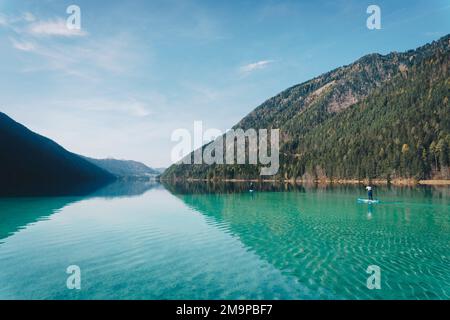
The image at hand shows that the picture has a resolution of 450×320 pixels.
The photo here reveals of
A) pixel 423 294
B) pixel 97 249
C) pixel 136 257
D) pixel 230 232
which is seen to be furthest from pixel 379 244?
pixel 97 249

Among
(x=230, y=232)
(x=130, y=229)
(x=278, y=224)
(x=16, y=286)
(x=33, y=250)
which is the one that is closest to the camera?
(x=16, y=286)

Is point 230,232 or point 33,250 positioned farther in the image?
point 230,232

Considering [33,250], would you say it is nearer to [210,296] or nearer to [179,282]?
[179,282]

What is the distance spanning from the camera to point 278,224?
1764 inches

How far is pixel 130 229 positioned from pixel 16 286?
71.8 feet

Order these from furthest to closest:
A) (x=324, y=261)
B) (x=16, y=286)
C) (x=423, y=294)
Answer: (x=324, y=261) < (x=16, y=286) < (x=423, y=294)

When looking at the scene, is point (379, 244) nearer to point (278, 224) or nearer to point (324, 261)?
point (324, 261)

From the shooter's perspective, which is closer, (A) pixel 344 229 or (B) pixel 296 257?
(B) pixel 296 257

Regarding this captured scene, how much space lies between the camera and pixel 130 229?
136 ft

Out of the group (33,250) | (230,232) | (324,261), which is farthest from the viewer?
(230,232)

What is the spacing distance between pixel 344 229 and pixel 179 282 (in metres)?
26.8

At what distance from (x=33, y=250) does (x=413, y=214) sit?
185 feet

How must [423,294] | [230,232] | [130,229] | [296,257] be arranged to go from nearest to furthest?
[423,294] < [296,257] < [230,232] < [130,229]

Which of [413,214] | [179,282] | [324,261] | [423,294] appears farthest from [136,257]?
[413,214]
